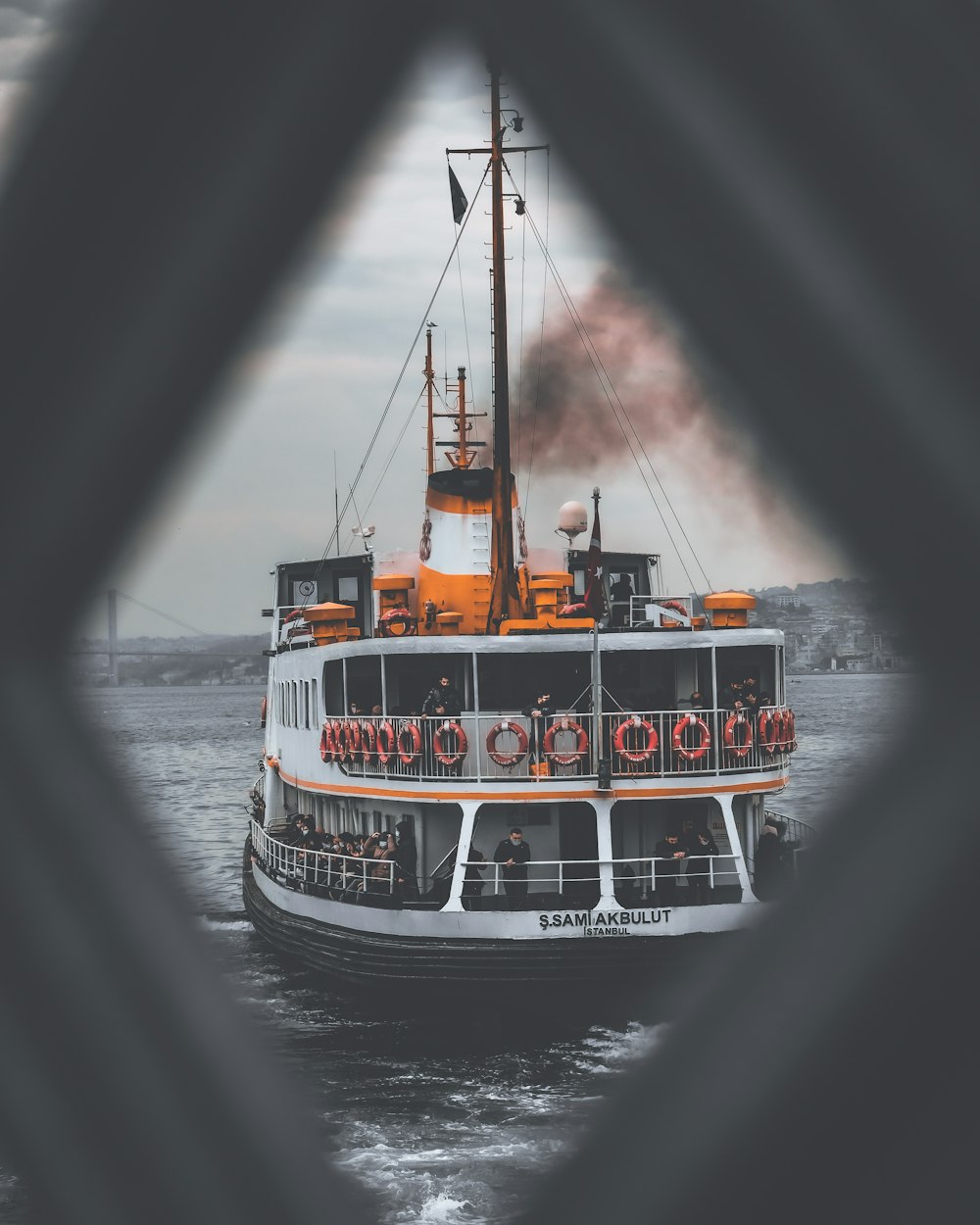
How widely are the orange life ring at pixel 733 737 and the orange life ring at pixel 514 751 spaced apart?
255 centimetres

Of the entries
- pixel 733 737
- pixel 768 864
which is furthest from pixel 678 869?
pixel 733 737

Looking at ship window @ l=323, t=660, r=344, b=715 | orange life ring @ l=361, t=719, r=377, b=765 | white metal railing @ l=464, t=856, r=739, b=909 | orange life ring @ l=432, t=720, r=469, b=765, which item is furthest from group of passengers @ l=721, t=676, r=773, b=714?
ship window @ l=323, t=660, r=344, b=715

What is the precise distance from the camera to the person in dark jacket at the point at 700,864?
1692 centimetres

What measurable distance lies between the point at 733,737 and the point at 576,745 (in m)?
1.98

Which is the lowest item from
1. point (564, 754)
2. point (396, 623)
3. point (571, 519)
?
point (564, 754)

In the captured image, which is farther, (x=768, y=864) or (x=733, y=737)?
(x=733, y=737)

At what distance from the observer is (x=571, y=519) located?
22656mm

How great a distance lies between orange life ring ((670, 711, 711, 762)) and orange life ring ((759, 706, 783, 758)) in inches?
38.2

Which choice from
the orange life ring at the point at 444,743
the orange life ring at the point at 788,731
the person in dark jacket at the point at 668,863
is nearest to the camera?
the person in dark jacket at the point at 668,863

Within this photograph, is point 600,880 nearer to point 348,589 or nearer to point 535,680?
point 535,680

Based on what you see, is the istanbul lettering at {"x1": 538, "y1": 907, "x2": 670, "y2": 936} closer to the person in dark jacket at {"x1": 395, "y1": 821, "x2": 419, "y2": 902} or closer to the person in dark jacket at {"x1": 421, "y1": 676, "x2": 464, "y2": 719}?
the person in dark jacket at {"x1": 395, "y1": 821, "x2": 419, "y2": 902}

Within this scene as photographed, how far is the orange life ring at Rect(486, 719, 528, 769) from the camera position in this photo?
17.1 m

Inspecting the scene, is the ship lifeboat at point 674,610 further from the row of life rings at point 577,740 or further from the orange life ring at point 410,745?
the orange life ring at point 410,745

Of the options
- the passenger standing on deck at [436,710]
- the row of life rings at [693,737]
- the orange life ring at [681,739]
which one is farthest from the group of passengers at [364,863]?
the orange life ring at [681,739]
